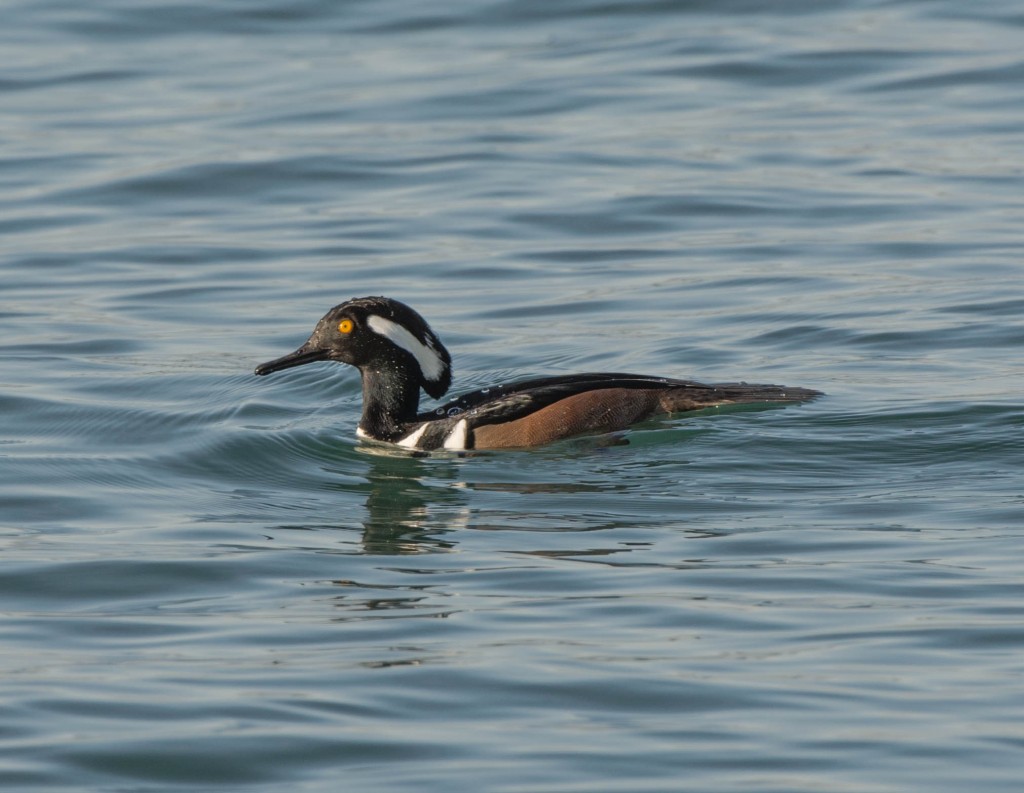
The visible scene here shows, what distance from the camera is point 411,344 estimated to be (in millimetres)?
11820

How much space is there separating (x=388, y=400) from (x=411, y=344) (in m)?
0.41

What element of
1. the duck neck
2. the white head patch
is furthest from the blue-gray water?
the white head patch

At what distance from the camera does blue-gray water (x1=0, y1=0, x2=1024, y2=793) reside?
6738 mm

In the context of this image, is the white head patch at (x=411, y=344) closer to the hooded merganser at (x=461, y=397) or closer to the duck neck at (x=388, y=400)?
the hooded merganser at (x=461, y=397)

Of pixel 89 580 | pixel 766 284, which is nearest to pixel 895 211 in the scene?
pixel 766 284

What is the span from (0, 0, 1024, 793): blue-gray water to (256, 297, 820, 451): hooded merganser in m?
0.19

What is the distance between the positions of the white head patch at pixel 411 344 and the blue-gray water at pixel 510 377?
0.74 metres

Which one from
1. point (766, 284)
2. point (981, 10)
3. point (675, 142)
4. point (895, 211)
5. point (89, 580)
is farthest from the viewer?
point (981, 10)

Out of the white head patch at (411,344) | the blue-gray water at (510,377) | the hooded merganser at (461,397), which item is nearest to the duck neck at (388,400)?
the hooded merganser at (461,397)

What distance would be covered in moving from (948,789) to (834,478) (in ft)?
14.3

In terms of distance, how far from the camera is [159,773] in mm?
6312

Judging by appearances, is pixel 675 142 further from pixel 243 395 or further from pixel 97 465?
pixel 97 465

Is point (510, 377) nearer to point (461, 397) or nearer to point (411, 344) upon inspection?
point (461, 397)

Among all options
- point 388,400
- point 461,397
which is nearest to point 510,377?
point 461,397
